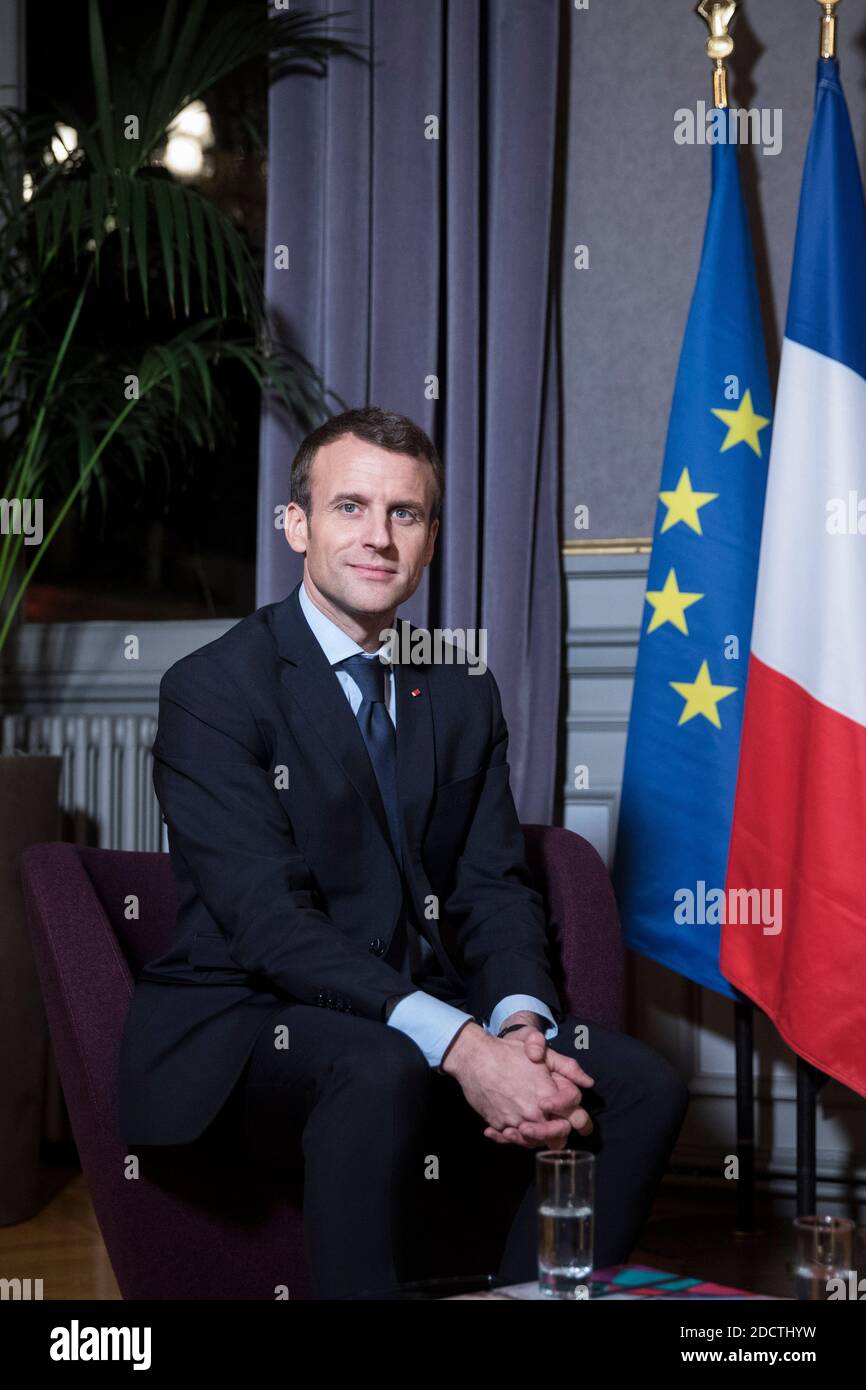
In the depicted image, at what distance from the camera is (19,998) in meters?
2.91

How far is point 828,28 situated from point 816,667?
1.19 m

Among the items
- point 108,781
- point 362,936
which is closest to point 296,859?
point 362,936

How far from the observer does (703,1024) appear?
124 inches

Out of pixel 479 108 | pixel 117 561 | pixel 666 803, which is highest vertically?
pixel 479 108

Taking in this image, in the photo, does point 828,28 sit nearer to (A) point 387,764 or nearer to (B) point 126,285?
(B) point 126,285

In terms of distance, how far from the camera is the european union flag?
282 cm

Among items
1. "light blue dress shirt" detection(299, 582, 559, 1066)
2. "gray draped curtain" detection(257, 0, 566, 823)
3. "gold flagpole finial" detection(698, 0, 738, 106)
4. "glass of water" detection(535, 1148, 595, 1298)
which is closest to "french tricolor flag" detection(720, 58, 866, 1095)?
"gold flagpole finial" detection(698, 0, 738, 106)

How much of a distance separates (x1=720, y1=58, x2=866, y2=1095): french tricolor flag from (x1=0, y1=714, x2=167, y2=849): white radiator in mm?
1369

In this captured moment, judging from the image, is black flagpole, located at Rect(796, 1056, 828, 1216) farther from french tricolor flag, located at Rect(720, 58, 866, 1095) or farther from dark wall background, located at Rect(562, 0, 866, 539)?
dark wall background, located at Rect(562, 0, 866, 539)
